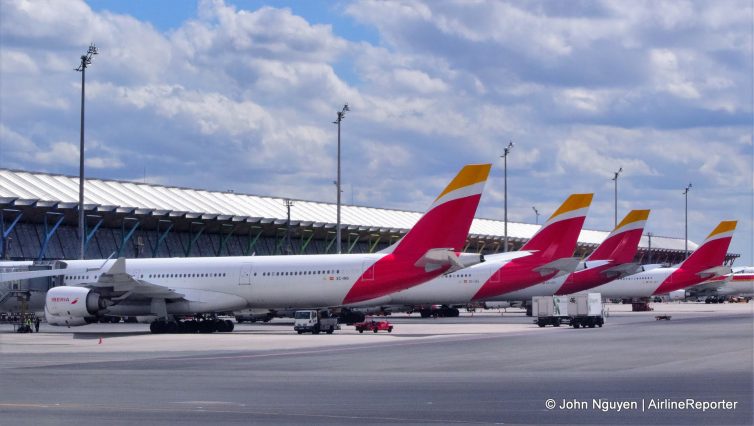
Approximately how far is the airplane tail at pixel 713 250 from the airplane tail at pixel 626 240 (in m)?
13.7

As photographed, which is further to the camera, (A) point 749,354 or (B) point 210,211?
(B) point 210,211

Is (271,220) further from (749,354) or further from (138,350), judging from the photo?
(749,354)

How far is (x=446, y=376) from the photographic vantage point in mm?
23266

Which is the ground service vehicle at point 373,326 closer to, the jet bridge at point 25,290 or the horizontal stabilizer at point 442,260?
the horizontal stabilizer at point 442,260

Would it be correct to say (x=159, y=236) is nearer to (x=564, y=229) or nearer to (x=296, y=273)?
(x=564, y=229)

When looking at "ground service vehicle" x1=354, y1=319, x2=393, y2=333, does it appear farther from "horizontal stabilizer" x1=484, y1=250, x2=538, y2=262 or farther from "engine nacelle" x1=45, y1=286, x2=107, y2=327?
"horizontal stabilizer" x1=484, y1=250, x2=538, y2=262

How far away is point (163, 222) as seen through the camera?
290ft

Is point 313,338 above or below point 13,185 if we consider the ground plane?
below

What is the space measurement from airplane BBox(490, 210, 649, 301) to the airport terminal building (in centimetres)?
1969

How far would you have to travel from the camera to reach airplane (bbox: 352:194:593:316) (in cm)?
6078

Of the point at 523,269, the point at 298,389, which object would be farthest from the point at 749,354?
the point at 523,269

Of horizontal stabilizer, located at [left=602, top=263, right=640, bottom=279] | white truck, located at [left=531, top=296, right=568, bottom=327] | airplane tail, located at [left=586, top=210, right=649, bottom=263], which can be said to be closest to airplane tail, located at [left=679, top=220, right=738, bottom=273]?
airplane tail, located at [left=586, top=210, right=649, bottom=263]

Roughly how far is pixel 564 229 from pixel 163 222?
38948mm

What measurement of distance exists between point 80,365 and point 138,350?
7.13 metres
